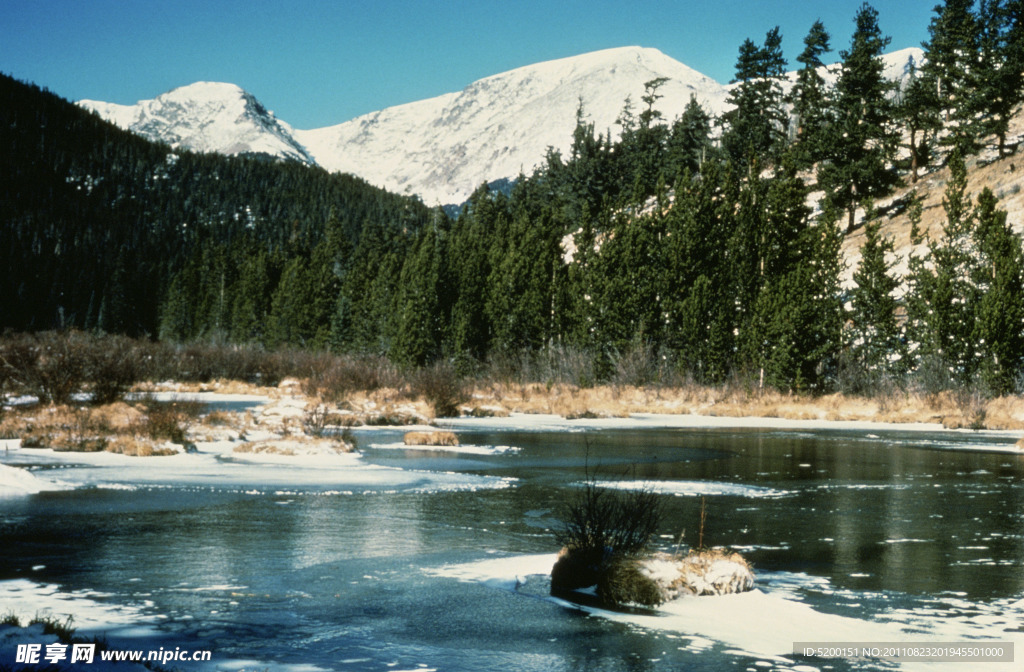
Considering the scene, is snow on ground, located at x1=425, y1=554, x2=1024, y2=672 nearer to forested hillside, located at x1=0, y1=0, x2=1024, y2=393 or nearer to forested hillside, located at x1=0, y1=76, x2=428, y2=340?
forested hillside, located at x1=0, y1=0, x2=1024, y2=393

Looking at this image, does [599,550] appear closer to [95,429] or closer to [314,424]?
[314,424]

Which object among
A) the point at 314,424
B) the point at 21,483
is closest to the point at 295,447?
the point at 314,424

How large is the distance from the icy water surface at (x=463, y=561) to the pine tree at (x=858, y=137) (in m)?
44.0

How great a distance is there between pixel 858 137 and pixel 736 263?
1772cm

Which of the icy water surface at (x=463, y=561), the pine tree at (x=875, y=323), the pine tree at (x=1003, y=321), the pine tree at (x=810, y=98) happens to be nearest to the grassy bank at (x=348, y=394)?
the pine tree at (x=1003, y=321)

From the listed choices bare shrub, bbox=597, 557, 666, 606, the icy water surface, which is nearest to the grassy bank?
the icy water surface

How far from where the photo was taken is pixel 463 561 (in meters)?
11.7

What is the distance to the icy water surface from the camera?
819 cm

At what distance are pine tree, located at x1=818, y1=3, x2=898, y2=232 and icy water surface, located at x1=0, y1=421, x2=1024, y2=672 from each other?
145 ft

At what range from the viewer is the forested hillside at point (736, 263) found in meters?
45.8

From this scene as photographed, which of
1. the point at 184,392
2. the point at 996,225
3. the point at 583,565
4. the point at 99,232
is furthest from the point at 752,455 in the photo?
the point at 99,232

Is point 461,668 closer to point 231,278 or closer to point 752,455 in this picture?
point 752,455

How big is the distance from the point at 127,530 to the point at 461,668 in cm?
737

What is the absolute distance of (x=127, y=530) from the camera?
12.9 m
